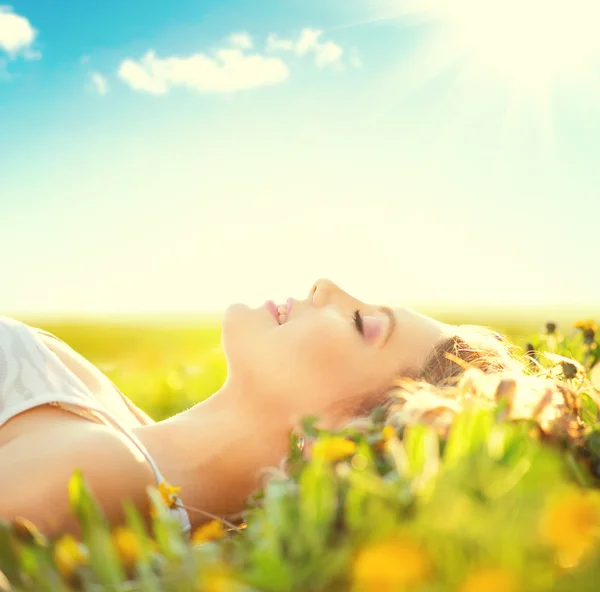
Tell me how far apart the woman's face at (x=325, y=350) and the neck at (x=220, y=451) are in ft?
0.56

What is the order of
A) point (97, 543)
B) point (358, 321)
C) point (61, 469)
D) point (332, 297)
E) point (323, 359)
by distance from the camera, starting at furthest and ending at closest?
1. point (332, 297)
2. point (358, 321)
3. point (323, 359)
4. point (61, 469)
5. point (97, 543)

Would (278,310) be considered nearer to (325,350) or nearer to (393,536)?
(325,350)

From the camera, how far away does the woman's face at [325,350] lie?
2.67 meters

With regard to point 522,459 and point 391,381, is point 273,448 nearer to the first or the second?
point 391,381

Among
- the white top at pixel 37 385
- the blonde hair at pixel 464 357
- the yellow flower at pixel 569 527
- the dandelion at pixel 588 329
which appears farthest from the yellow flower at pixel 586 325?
the yellow flower at pixel 569 527

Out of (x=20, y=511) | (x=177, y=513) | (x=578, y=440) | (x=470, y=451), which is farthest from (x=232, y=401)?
(x=470, y=451)

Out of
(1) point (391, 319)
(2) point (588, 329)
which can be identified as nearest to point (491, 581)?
(1) point (391, 319)

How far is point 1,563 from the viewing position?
1048 millimetres

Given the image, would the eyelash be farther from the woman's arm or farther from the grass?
the grass

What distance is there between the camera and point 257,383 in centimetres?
277

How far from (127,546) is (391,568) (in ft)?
1.61

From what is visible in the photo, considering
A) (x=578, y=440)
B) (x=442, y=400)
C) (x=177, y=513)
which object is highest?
(x=442, y=400)

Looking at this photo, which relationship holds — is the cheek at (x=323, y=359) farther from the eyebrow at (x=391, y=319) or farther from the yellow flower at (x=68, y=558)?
the yellow flower at (x=68, y=558)

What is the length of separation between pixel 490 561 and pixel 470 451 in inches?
7.5
